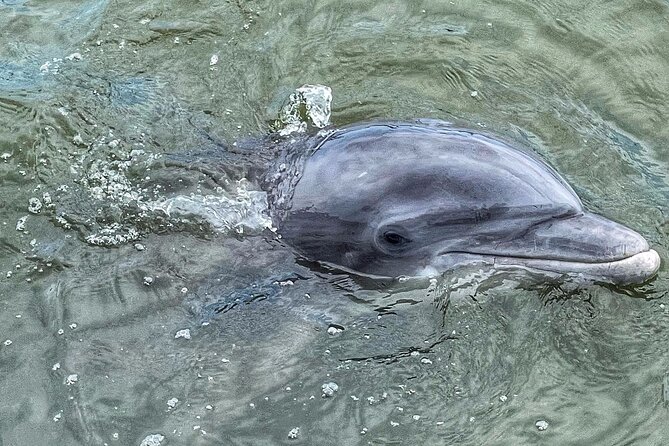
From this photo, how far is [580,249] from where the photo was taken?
6.83 metres

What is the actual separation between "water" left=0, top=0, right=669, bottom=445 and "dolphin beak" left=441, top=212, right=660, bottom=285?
350mm

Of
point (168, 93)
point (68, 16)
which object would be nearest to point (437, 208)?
point (168, 93)

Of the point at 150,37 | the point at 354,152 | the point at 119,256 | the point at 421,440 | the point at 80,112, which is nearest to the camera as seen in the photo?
the point at 421,440

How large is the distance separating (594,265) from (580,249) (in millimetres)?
151

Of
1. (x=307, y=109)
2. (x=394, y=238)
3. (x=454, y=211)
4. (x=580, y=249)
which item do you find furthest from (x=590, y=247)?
(x=307, y=109)

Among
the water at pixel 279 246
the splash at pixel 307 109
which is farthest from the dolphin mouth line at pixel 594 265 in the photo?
the splash at pixel 307 109

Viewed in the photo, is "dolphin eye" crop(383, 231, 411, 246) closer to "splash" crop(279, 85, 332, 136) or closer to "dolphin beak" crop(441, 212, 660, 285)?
"dolphin beak" crop(441, 212, 660, 285)

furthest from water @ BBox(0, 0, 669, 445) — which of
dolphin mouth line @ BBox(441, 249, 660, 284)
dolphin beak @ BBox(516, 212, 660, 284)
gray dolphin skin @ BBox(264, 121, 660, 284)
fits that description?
dolphin beak @ BBox(516, 212, 660, 284)

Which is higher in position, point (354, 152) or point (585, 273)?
point (354, 152)

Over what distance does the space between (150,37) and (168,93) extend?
1.01 m

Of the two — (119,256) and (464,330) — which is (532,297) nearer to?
(464,330)

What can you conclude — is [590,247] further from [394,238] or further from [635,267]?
[394,238]

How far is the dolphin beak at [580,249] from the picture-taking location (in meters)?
6.82

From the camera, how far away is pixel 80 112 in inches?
358
